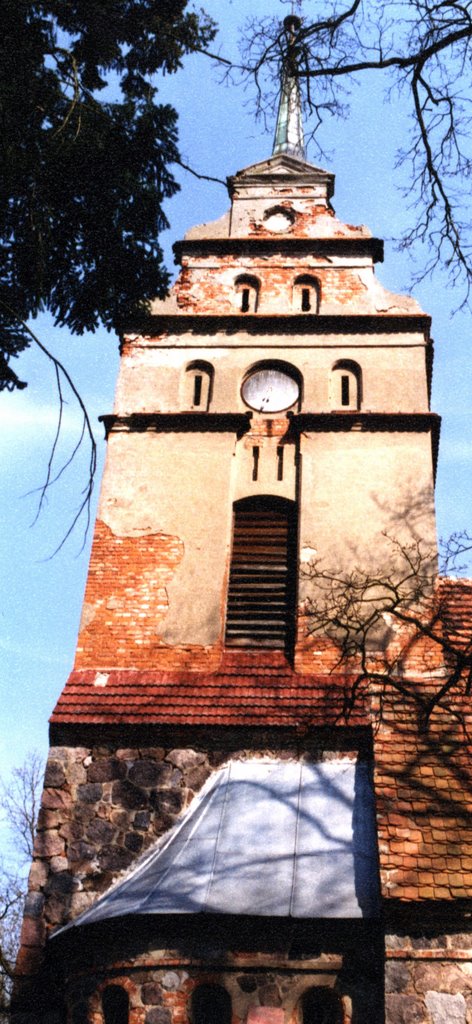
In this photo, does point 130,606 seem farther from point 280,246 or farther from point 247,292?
point 280,246

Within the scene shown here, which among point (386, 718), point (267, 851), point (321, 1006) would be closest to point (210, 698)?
point (386, 718)

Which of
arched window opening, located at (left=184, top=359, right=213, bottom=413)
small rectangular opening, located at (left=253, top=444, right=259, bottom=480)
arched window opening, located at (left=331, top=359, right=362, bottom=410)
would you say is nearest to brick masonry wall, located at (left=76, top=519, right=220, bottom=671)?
small rectangular opening, located at (left=253, top=444, right=259, bottom=480)

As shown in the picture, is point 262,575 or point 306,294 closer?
point 262,575

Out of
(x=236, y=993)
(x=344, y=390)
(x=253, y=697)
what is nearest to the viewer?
(x=236, y=993)

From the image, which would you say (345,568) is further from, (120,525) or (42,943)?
(42,943)

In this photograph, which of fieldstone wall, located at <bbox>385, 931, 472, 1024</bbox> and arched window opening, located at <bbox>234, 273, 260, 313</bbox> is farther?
arched window opening, located at <bbox>234, 273, 260, 313</bbox>

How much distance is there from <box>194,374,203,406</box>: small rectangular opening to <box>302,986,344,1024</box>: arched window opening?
7.02 metres

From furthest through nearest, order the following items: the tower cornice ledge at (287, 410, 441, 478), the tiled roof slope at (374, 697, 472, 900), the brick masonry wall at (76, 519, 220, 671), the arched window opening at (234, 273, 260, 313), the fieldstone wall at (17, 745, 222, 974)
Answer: the arched window opening at (234, 273, 260, 313), the tower cornice ledge at (287, 410, 441, 478), the brick masonry wall at (76, 519, 220, 671), the fieldstone wall at (17, 745, 222, 974), the tiled roof slope at (374, 697, 472, 900)

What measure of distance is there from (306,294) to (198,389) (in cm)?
210

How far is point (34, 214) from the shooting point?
750 centimetres

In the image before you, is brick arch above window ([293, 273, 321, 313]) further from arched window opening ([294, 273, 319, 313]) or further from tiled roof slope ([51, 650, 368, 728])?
tiled roof slope ([51, 650, 368, 728])

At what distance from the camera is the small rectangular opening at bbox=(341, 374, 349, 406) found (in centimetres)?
1262

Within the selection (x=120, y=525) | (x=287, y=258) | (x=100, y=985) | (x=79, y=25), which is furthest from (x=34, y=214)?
(x=287, y=258)

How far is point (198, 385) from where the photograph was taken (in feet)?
42.5
